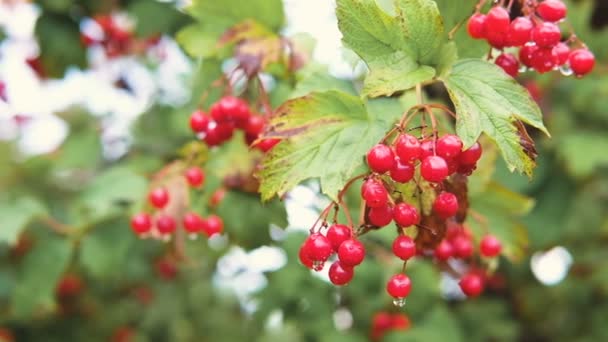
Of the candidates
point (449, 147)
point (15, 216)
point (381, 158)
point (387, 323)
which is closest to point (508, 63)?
point (449, 147)

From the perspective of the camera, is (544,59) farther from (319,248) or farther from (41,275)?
(41,275)

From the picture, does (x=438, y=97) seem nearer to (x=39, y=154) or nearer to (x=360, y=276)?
(x=360, y=276)

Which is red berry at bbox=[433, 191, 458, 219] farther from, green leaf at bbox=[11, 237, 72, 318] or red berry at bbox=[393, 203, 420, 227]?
green leaf at bbox=[11, 237, 72, 318]

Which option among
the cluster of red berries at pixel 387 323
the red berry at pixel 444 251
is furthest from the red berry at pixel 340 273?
the cluster of red berries at pixel 387 323

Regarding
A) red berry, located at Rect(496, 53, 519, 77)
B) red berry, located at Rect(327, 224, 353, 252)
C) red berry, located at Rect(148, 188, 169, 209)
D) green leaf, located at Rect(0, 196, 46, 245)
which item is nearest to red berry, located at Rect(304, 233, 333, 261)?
red berry, located at Rect(327, 224, 353, 252)

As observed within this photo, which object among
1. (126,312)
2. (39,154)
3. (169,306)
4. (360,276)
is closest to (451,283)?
(360,276)

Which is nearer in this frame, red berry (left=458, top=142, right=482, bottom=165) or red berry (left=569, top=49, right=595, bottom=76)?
red berry (left=458, top=142, right=482, bottom=165)
